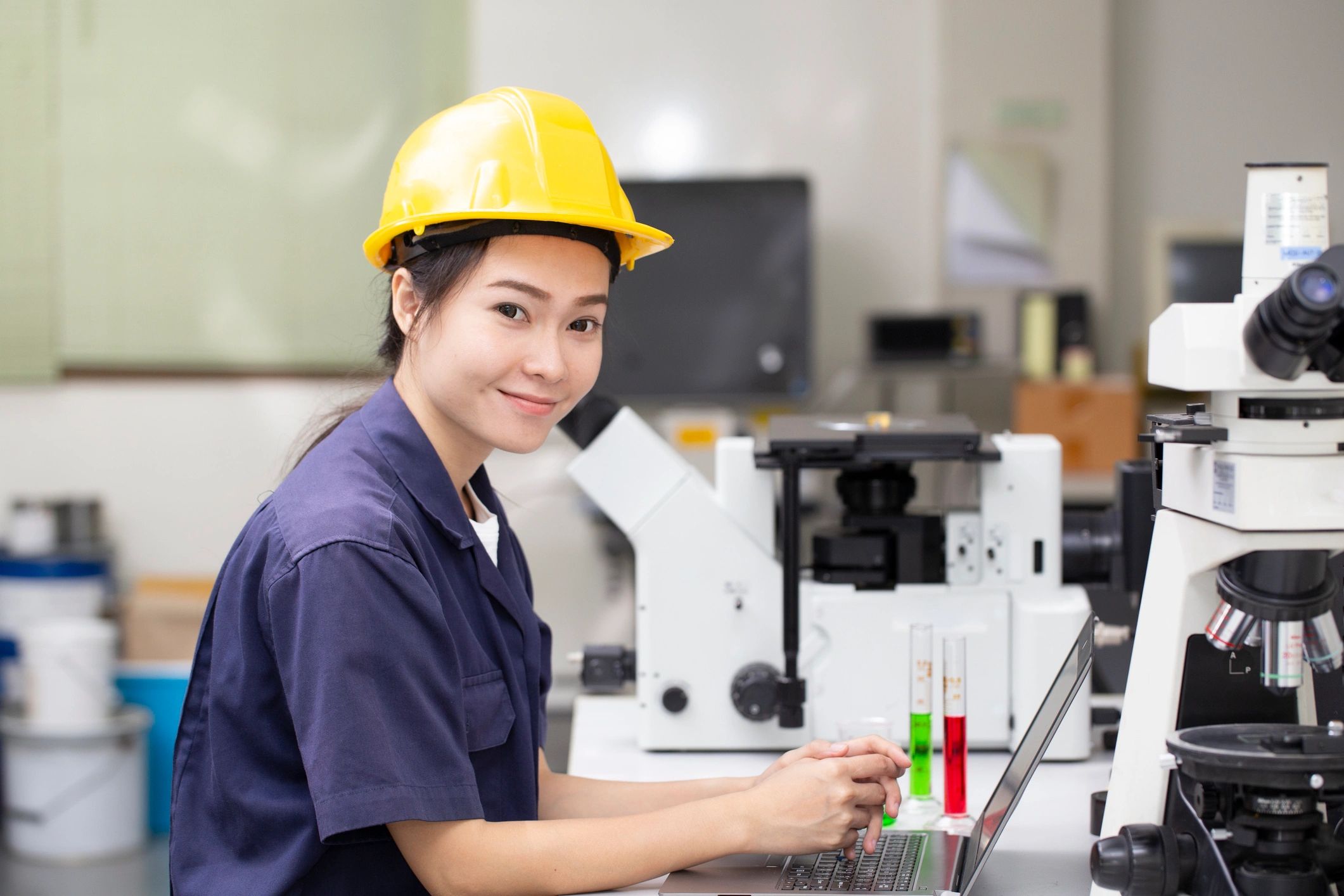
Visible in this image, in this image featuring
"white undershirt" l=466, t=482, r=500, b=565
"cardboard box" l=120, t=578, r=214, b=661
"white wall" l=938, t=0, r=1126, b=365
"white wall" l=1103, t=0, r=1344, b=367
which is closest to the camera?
"white undershirt" l=466, t=482, r=500, b=565

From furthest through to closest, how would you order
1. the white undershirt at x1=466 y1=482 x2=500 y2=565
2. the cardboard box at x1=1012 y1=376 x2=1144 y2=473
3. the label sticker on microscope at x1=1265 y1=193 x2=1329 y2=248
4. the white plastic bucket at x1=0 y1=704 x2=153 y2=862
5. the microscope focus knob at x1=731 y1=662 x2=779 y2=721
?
the cardboard box at x1=1012 y1=376 x2=1144 y2=473
the white plastic bucket at x1=0 y1=704 x2=153 y2=862
the microscope focus knob at x1=731 y1=662 x2=779 y2=721
the white undershirt at x1=466 y1=482 x2=500 y2=565
the label sticker on microscope at x1=1265 y1=193 x2=1329 y2=248

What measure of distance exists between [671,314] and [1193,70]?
1952mm

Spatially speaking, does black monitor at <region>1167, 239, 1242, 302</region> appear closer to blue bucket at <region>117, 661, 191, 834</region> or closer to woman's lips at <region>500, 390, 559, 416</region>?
blue bucket at <region>117, 661, 191, 834</region>

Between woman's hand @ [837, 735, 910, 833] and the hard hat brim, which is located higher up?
the hard hat brim

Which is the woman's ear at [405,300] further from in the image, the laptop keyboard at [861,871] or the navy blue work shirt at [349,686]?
the laptop keyboard at [861,871]

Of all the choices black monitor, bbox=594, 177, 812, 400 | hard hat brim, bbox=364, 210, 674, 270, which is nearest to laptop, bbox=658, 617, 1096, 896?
hard hat brim, bbox=364, 210, 674, 270

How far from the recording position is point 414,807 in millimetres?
956

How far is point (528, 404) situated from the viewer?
1.09m

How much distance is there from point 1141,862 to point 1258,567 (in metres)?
0.24

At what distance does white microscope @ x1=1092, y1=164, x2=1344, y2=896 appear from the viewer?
2.95 ft

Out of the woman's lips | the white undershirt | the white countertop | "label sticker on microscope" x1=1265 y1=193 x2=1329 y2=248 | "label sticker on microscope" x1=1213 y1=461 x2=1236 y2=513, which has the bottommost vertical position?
the white countertop

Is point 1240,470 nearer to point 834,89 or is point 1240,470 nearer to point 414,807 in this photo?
point 414,807

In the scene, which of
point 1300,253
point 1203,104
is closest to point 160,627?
point 1300,253

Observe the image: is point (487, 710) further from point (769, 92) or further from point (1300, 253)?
point (769, 92)
